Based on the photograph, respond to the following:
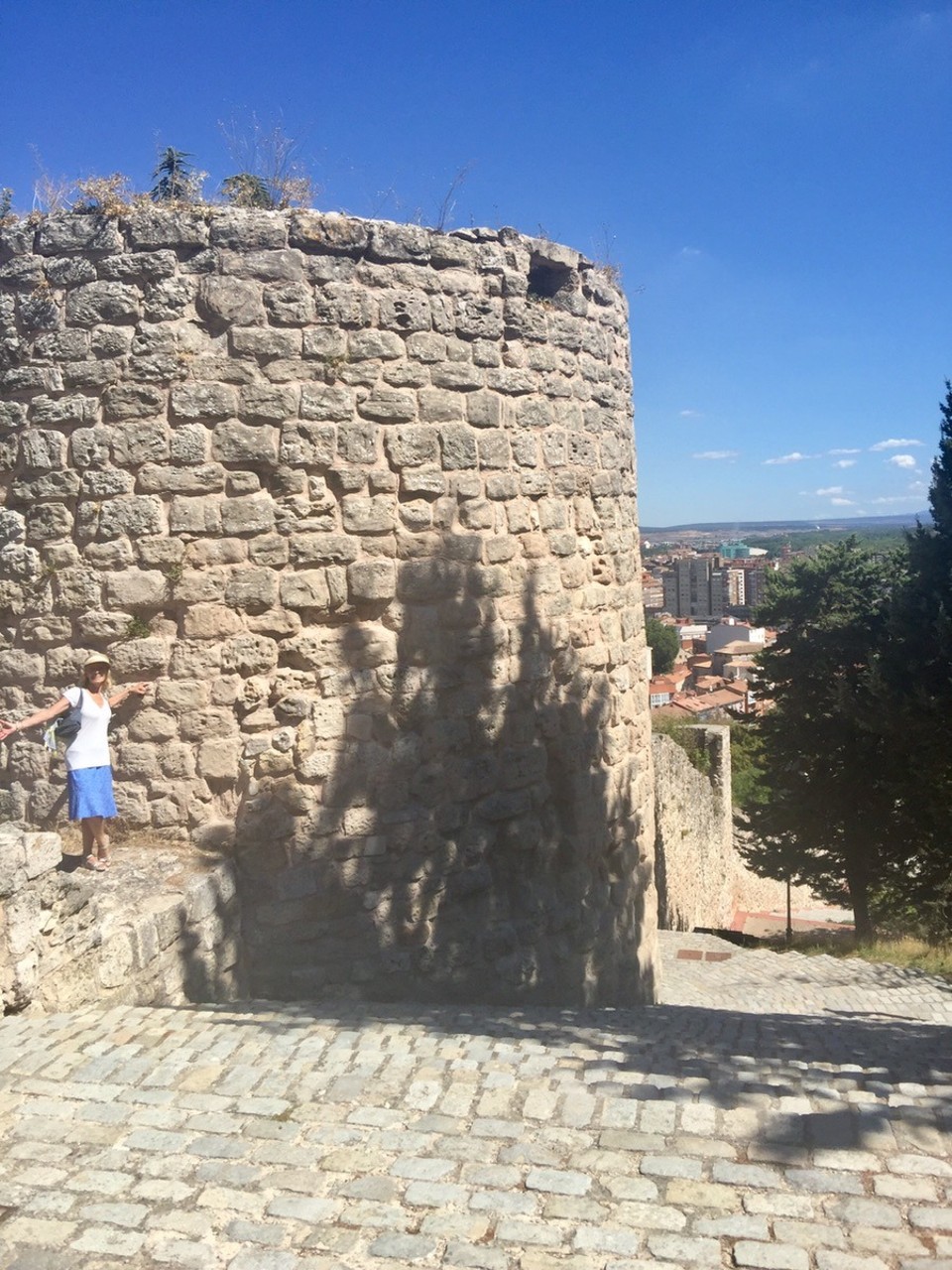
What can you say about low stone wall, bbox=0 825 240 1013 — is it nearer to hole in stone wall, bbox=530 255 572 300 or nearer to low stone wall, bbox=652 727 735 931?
hole in stone wall, bbox=530 255 572 300

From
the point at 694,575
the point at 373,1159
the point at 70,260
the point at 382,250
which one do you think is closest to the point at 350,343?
the point at 382,250

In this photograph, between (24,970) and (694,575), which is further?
(694,575)

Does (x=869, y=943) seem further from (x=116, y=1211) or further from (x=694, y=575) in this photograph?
(x=694, y=575)

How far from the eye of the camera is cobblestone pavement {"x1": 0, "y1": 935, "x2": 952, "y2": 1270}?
2.69 m

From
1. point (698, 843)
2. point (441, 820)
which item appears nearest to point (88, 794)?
point (441, 820)

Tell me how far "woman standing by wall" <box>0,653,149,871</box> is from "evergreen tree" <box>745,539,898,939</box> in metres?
13.2

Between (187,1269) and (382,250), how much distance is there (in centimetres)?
481

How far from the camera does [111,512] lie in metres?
5.43

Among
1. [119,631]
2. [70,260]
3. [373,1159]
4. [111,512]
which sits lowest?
[373,1159]

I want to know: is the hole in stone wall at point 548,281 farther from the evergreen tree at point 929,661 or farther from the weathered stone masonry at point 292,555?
the evergreen tree at point 929,661

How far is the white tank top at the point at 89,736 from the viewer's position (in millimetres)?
5195

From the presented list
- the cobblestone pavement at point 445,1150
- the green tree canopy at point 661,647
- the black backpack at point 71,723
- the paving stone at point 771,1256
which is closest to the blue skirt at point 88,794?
the black backpack at point 71,723

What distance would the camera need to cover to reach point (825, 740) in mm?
18344

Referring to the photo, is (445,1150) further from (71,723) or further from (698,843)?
(698,843)
